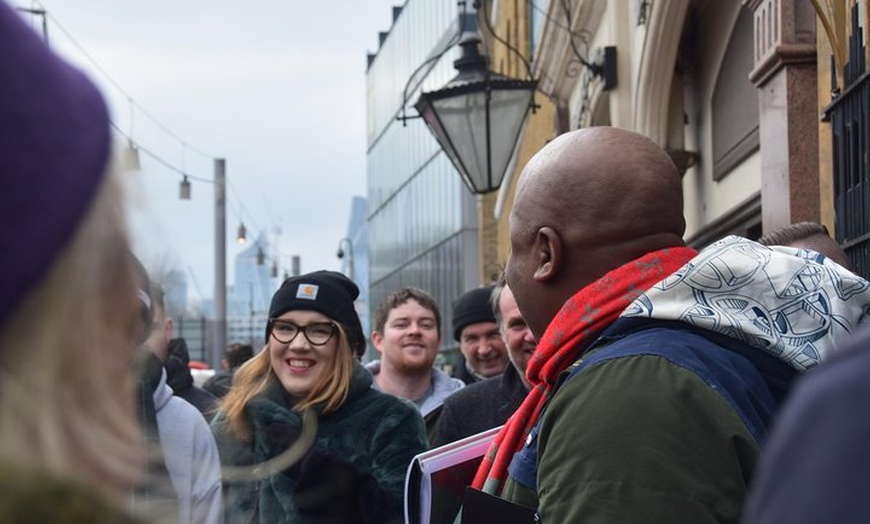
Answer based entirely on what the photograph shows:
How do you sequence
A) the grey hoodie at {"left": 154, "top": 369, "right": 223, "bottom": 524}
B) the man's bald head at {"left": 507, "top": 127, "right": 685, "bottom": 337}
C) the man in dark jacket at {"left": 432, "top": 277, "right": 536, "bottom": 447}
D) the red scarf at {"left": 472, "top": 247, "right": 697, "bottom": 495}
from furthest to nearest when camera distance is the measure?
the man in dark jacket at {"left": 432, "top": 277, "right": 536, "bottom": 447}, the grey hoodie at {"left": 154, "top": 369, "right": 223, "bottom": 524}, the man's bald head at {"left": 507, "top": 127, "right": 685, "bottom": 337}, the red scarf at {"left": 472, "top": 247, "right": 697, "bottom": 495}

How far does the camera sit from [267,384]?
16.5 ft

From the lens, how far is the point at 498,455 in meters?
2.88

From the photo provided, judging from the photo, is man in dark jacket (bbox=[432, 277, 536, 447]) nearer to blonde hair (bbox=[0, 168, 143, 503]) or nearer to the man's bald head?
the man's bald head

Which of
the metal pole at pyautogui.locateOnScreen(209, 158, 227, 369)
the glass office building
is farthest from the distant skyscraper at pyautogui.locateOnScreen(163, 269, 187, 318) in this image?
the metal pole at pyautogui.locateOnScreen(209, 158, 227, 369)

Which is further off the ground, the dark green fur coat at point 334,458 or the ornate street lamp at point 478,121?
the ornate street lamp at point 478,121

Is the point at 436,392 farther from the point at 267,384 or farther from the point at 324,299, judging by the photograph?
the point at 267,384

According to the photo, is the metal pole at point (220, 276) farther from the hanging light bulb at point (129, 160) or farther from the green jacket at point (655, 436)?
the hanging light bulb at point (129, 160)

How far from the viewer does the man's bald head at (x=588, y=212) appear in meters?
2.76

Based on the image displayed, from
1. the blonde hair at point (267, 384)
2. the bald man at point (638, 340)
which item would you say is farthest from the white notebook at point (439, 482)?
the blonde hair at point (267, 384)

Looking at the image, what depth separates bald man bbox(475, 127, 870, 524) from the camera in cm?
218

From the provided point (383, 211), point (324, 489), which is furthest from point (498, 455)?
point (383, 211)

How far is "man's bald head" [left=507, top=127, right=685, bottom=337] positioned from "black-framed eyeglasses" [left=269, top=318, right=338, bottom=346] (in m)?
2.33

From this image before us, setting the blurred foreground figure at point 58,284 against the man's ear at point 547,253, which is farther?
the man's ear at point 547,253

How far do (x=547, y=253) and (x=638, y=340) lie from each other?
49 cm
